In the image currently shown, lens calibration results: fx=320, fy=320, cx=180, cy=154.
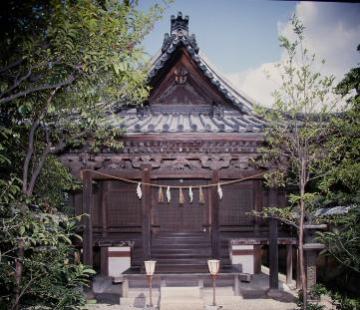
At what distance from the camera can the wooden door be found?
12172 millimetres

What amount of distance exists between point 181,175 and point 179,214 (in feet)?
7.78

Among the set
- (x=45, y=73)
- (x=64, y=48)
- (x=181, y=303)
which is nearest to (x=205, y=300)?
(x=181, y=303)

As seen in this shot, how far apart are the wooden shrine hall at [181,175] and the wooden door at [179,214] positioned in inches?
Answer: 1.5

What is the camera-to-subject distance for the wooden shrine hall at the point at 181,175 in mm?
9398

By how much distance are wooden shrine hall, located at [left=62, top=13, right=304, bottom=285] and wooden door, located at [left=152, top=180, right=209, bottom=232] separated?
0.12 feet

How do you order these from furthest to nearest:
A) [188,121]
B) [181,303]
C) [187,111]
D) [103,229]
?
[103,229] → [187,111] → [188,121] → [181,303]

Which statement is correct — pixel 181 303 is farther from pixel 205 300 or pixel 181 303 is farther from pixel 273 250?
pixel 273 250

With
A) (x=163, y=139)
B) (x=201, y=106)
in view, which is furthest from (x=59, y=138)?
(x=201, y=106)

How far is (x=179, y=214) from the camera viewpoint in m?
12.2

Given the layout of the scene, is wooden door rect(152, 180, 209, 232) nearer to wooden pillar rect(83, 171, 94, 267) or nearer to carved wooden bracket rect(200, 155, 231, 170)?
carved wooden bracket rect(200, 155, 231, 170)

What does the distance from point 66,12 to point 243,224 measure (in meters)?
9.88

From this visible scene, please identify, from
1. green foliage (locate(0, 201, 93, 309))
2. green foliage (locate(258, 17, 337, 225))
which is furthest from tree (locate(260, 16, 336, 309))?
green foliage (locate(0, 201, 93, 309))

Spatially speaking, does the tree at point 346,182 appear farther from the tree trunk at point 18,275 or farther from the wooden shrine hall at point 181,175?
the tree trunk at point 18,275

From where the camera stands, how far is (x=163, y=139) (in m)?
Answer: 9.00
